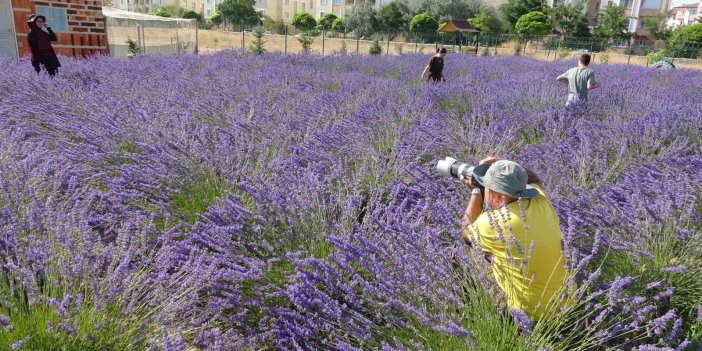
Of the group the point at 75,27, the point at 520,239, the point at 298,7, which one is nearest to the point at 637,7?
the point at 298,7

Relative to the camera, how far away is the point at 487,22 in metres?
37.1

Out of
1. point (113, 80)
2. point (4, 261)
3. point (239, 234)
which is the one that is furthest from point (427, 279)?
point (113, 80)

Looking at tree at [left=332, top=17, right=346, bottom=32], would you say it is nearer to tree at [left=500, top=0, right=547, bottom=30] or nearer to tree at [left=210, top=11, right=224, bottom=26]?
tree at [left=500, top=0, right=547, bottom=30]

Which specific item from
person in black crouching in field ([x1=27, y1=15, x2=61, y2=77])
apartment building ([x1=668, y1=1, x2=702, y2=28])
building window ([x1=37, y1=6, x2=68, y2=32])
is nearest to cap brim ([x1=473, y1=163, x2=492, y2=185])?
person in black crouching in field ([x1=27, y1=15, x2=61, y2=77])

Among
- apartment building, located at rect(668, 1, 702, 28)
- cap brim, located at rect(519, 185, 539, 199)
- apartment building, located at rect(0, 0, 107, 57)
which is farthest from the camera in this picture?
apartment building, located at rect(668, 1, 702, 28)

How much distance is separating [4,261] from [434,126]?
10.2 feet

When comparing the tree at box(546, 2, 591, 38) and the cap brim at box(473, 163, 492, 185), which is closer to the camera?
the cap brim at box(473, 163, 492, 185)

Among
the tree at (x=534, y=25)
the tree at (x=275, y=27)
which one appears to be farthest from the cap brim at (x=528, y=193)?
the tree at (x=275, y=27)

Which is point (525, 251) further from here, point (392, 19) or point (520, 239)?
point (392, 19)

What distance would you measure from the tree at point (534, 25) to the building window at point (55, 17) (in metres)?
28.9

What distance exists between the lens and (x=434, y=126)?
409cm

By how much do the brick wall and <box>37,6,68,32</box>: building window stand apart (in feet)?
0.20

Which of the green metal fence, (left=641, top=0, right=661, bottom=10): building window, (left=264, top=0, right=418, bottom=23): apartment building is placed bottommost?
the green metal fence

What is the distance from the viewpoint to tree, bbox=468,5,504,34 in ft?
118
